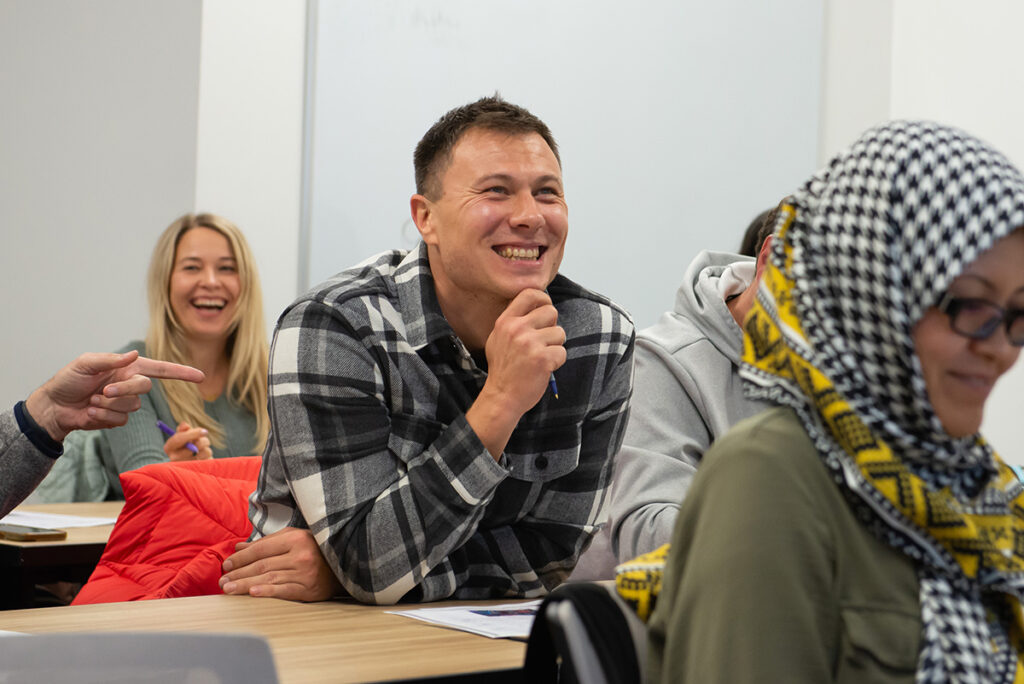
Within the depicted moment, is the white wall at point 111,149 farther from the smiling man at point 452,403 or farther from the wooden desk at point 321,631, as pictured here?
the wooden desk at point 321,631

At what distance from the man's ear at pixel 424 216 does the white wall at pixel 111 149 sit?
1.91m

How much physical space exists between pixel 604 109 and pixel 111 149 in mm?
1783

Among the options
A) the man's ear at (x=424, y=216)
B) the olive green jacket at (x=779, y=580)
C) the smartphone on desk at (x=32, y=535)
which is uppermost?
the man's ear at (x=424, y=216)

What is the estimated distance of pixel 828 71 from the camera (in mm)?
4547

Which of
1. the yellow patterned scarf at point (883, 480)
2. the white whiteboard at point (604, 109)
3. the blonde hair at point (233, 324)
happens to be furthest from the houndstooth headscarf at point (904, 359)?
the white whiteboard at point (604, 109)

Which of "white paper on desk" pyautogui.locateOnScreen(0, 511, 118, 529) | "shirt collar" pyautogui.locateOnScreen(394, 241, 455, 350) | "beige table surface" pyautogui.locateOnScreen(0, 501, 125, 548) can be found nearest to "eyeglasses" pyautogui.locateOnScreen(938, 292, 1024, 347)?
"shirt collar" pyautogui.locateOnScreen(394, 241, 455, 350)

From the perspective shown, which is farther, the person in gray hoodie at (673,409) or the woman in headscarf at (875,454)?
the person in gray hoodie at (673,409)

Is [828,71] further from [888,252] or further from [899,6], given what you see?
[888,252]

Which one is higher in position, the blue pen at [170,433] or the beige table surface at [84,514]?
the blue pen at [170,433]

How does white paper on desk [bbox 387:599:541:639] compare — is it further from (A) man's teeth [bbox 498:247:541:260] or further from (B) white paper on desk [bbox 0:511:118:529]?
(B) white paper on desk [bbox 0:511:118:529]

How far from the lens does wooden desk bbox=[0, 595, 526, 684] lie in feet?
3.82

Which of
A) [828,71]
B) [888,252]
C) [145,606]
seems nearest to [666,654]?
[888,252]

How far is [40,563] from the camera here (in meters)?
2.16

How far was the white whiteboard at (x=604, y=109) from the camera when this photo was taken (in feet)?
12.4
